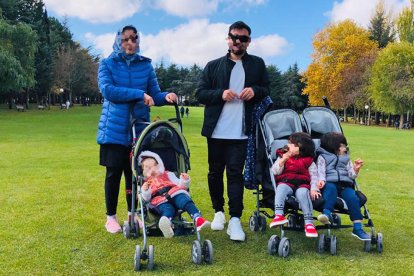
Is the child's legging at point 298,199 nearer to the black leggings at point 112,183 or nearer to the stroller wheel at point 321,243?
the stroller wheel at point 321,243

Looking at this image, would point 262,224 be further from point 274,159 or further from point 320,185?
point 320,185

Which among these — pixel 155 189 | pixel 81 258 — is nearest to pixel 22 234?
pixel 81 258

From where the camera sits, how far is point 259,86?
16.1 feet

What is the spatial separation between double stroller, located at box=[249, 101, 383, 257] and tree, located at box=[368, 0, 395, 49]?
198 feet

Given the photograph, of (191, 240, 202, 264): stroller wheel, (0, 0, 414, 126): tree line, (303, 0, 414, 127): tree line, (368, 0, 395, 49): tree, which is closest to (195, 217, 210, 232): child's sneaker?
(191, 240, 202, 264): stroller wheel

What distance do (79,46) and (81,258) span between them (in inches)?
2680

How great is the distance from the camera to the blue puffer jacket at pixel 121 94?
460cm

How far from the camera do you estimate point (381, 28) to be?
61312mm

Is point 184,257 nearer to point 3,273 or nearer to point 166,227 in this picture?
point 166,227

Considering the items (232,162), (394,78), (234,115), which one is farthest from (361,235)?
(394,78)

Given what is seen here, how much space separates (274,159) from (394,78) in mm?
42612

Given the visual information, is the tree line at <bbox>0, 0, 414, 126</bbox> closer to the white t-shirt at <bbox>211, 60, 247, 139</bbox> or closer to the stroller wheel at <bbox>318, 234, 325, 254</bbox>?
the white t-shirt at <bbox>211, 60, 247, 139</bbox>

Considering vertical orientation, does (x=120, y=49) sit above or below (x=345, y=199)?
above

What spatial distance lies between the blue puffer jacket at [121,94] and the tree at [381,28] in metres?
61.2
